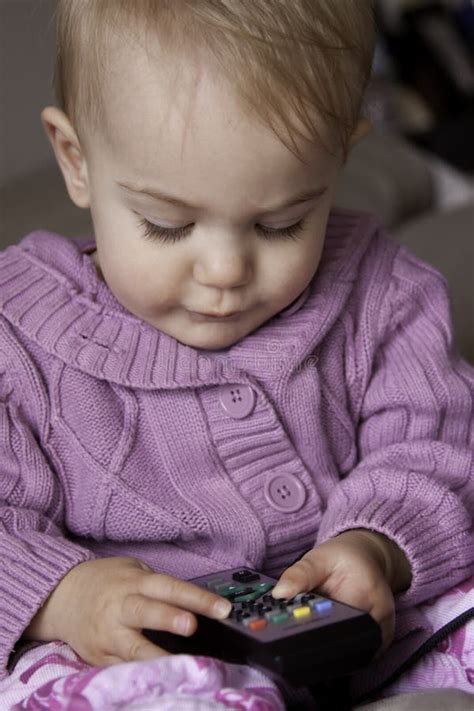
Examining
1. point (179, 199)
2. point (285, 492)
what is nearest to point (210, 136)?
point (179, 199)

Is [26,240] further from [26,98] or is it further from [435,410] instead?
[26,98]

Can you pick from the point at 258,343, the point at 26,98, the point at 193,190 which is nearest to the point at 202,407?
the point at 258,343

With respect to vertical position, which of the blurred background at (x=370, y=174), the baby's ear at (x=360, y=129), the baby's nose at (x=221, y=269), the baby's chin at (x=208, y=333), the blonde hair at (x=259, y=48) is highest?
the blonde hair at (x=259, y=48)

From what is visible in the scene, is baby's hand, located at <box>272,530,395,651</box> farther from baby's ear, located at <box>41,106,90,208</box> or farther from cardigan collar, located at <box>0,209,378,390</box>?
baby's ear, located at <box>41,106,90,208</box>

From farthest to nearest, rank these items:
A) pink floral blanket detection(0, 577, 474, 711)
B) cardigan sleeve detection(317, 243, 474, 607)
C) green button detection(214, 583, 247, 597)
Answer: cardigan sleeve detection(317, 243, 474, 607), green button detection(214, 583, 247, 597), pink floral blanket detection(0, 577, 474, 711)

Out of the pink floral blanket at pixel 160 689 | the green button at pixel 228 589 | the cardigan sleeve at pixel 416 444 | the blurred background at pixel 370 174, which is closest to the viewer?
the pink floral blanket at pixel 160 689

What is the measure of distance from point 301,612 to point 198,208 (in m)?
0.28

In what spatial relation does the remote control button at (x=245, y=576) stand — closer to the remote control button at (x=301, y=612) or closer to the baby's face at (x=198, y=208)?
the remote control button at (x=301, y=612)

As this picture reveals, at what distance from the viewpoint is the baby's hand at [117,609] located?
2.55 feet

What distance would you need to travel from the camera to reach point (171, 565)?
95 cm

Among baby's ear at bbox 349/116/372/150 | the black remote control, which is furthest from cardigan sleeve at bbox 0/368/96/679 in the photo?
baby's ear at bbox 349/116/372/150

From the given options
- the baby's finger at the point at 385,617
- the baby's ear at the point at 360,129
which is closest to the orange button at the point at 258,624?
the baby's finger at the point at 385,617

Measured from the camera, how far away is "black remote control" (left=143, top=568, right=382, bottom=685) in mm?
721

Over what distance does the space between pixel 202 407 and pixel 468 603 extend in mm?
249
